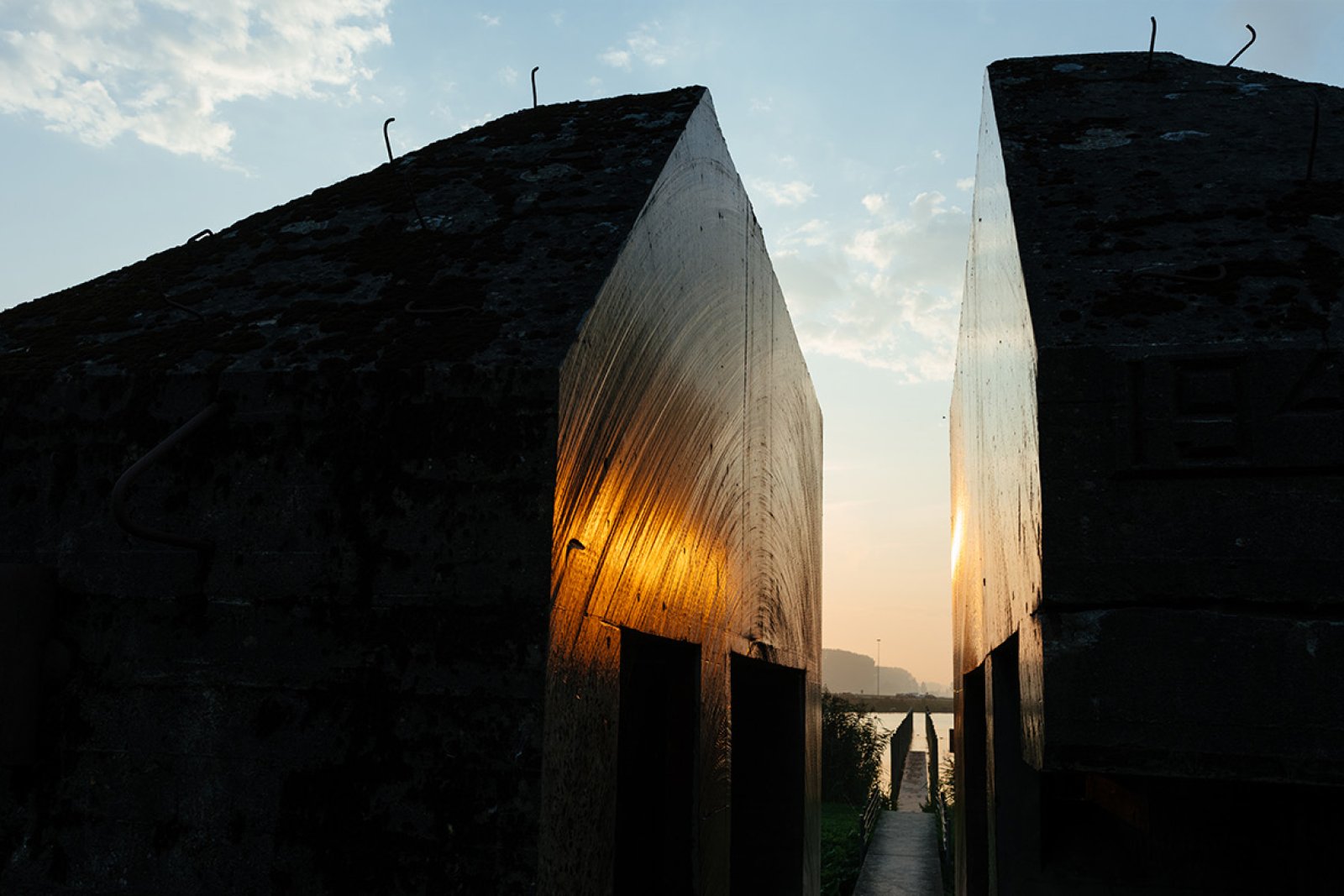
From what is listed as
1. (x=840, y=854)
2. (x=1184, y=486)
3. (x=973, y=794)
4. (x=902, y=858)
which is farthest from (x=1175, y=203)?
(x=840, y=854)

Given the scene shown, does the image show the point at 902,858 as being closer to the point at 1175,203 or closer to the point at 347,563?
the point at 1175,203

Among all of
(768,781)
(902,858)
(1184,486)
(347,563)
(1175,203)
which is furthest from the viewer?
(902,858)

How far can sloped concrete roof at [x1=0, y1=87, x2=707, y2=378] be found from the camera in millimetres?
3393

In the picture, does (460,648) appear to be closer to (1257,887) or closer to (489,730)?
(489,730)

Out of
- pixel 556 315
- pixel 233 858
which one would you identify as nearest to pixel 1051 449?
pixel 556 315

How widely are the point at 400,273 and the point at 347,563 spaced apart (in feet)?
4.08

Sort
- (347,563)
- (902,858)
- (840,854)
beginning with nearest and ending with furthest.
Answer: (347,563) → (902,858) → (840,854)

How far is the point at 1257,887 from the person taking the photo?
157 inches

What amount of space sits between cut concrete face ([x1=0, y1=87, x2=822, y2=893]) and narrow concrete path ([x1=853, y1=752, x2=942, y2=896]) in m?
8.97

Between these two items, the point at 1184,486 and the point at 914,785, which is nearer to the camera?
the point at 1184,486

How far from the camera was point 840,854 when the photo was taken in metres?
14.4

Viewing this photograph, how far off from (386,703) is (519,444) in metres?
0.81

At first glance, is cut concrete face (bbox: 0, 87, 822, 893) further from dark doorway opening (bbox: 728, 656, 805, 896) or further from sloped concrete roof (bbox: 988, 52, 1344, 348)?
dark doorway opening (bbox: 728, 656, 805, 896)

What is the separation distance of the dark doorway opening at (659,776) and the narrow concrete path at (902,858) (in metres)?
7.36
